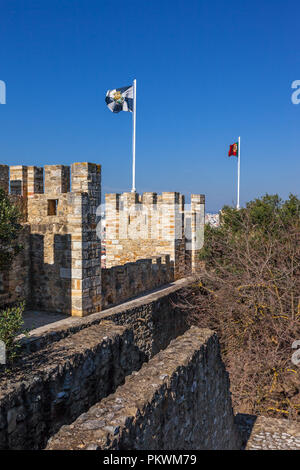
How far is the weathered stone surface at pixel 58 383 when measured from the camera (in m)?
3.60

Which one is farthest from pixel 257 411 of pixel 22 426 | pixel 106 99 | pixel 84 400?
pixel 106 99

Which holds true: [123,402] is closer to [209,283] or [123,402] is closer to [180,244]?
[209,283]

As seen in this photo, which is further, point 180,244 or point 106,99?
point 106,99

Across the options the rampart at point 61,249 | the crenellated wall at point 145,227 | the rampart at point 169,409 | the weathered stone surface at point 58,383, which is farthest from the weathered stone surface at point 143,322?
the rampart at point 169,409

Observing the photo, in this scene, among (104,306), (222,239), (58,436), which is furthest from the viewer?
(222,239)

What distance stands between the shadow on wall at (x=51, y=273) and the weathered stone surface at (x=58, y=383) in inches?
105

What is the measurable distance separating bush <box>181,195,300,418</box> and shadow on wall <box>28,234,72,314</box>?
13.2ft

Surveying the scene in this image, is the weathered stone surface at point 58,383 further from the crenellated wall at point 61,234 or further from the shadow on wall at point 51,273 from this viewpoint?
the shadow on wall at point 51,273

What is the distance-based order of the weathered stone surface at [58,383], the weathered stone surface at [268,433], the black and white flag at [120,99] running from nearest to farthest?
the weathered stone surface at [58,383] → the weathered stone surface at [268,433] → the black and white flag at [120,99]

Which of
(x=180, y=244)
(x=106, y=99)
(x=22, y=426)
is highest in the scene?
(x=106, y=99)

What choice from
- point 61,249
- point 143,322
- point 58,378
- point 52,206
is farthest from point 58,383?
point 52,206

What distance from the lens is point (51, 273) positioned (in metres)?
8.41
